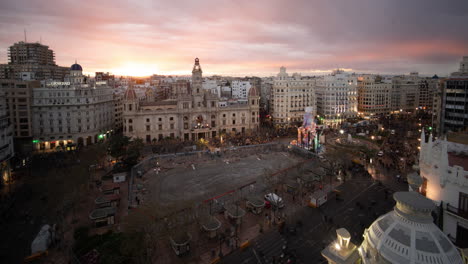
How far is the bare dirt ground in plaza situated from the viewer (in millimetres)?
40500

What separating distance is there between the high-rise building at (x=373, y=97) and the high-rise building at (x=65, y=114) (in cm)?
8964

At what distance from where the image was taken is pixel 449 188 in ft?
72.7

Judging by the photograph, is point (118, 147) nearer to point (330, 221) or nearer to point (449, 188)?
point (330, 221)

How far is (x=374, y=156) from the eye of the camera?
53625 mm

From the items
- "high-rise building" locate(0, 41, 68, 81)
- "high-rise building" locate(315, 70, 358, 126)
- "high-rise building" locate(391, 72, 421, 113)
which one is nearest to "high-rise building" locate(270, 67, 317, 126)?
"high-rise building" locate(315, 70, 358, 126)

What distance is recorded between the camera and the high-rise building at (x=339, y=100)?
94.4 m

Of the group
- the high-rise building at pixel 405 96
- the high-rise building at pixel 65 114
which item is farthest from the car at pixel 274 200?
the high-rise building at pixel 405 96

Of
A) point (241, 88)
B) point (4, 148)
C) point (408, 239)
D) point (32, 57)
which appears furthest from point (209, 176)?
point (32, 57)

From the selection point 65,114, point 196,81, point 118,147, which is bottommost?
point 118,147

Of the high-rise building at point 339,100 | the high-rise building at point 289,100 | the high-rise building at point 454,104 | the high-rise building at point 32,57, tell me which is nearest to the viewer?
the high-rise building at point 454,104

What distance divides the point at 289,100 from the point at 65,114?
6434cm

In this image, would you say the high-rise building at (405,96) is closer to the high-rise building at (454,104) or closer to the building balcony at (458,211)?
the high-rise building at (454,104)

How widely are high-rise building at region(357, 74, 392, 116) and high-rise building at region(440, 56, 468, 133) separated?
38062 millimetres

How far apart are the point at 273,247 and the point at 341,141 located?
4317 cm
